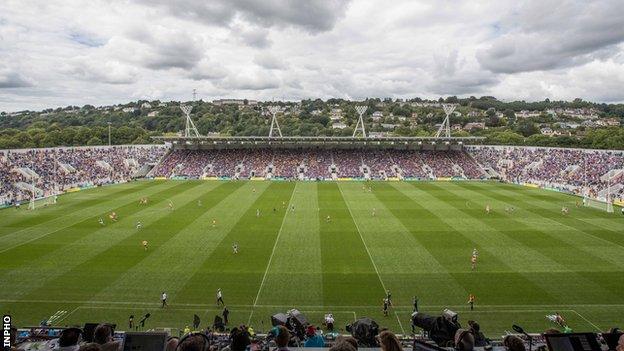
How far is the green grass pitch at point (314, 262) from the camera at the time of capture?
1888 centimetres

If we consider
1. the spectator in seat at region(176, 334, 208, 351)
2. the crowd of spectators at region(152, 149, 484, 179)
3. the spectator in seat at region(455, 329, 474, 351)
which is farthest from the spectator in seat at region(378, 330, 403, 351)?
the crowd of spectators at region(152, 149, 484, 179)

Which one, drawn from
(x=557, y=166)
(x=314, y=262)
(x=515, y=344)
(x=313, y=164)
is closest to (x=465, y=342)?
(x=515, y=344)

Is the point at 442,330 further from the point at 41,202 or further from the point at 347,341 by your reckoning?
the point at 41,202

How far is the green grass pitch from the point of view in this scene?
18875mm

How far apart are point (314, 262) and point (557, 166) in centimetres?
5504

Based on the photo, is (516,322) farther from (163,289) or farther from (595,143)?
(595,143)

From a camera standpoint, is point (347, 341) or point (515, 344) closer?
point (347, 341)

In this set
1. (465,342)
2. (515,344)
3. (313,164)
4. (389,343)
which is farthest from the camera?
(313,164)

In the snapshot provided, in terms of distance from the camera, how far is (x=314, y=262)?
25203 mm

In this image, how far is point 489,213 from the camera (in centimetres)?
3916

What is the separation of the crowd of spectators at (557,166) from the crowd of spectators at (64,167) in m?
59.7

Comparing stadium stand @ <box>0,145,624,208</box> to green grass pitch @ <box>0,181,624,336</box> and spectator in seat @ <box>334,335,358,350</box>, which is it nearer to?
green grass pitch @ <box>0,181,624,336</box>

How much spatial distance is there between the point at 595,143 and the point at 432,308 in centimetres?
8042

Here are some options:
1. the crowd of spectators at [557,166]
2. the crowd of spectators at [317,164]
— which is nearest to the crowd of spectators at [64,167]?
the crowd of spectators at [317,164]
